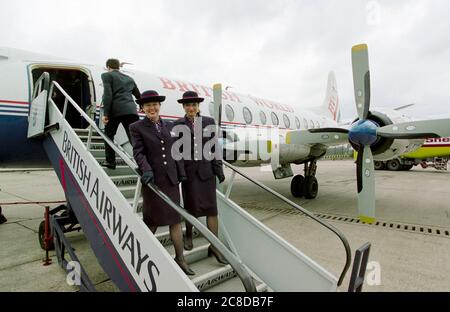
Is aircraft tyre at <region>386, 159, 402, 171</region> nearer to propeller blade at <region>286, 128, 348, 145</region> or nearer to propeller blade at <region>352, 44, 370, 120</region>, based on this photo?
propeller blade at <region>286, 128, 348, 145</region>

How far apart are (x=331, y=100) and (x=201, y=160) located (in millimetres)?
18856

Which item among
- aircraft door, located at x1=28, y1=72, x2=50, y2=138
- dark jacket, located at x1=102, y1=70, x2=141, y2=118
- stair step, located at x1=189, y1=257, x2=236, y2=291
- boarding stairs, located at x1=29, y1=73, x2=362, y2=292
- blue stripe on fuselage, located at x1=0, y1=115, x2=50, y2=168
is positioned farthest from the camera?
blue stripe on fuselage, located at x1=0, y1=115, x2=50, y2=168

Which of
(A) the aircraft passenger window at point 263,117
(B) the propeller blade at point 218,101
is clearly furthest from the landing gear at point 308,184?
(B) the propeller blade at point 218,101

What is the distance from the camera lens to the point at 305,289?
320 cm

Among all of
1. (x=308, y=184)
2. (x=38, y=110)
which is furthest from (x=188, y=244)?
(x=308, y=184)

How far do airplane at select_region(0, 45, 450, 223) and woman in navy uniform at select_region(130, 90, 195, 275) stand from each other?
133 inches

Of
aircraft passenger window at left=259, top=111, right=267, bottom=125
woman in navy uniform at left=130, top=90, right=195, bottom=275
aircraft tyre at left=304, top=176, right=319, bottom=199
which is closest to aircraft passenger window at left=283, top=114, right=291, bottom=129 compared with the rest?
aircraft passenger window at left=259, top=111, right=267, bottom=125

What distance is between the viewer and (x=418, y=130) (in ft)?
19.9

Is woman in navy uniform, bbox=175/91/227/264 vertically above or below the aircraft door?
below

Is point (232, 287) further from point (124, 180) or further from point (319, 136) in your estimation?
point (319, 136)

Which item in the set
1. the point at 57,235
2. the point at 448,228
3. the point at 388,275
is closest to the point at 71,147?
the point at 57,235

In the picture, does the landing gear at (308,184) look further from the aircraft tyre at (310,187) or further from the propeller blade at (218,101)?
the propeller blade at (218,101)

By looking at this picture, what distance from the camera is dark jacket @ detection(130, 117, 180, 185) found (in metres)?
3.17

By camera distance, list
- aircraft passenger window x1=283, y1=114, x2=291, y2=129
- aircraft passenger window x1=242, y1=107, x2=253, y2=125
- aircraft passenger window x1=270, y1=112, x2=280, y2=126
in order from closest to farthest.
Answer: aircraft passenger window x1=242, y1=107, x2=253, y2=125, aircraft passenger window x1=270, y1=112, x2=280, y2=126, aircraft passenger window x1=283, y1=114, x2=291, y2=129
